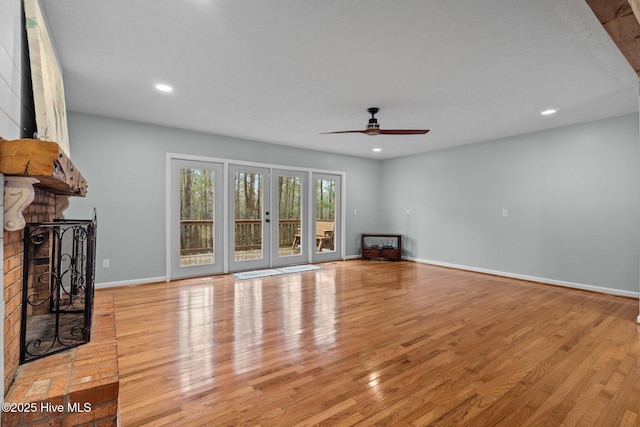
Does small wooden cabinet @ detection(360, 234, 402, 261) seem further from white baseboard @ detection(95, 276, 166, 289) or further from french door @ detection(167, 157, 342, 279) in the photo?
white baseboard @ detection(95, 276, 166, 289)

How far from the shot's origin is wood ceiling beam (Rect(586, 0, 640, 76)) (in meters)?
1.69

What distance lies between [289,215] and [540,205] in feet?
14.4

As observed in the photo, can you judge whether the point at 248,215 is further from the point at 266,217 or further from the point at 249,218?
the point at 266,217

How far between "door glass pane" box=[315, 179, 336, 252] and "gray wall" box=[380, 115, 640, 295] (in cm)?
181

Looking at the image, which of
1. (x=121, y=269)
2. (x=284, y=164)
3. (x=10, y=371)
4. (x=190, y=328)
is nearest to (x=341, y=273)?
(x=284, y=164)

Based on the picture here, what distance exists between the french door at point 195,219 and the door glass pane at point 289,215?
4.01 ft

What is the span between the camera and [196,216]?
203 inches

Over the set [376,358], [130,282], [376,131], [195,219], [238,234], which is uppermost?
[376,131]

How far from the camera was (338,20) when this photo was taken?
2154 millimetres

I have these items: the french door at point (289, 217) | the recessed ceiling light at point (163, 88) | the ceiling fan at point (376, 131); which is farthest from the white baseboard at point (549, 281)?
the recessed ceiling light at point (163, 88)

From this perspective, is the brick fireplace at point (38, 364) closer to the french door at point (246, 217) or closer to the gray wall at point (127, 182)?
the gray wall at point (127, 182)

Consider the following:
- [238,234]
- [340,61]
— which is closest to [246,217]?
[238,234]

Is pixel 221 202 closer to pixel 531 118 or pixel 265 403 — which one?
pixel 265 403

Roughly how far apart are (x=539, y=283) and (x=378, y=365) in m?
4.06
